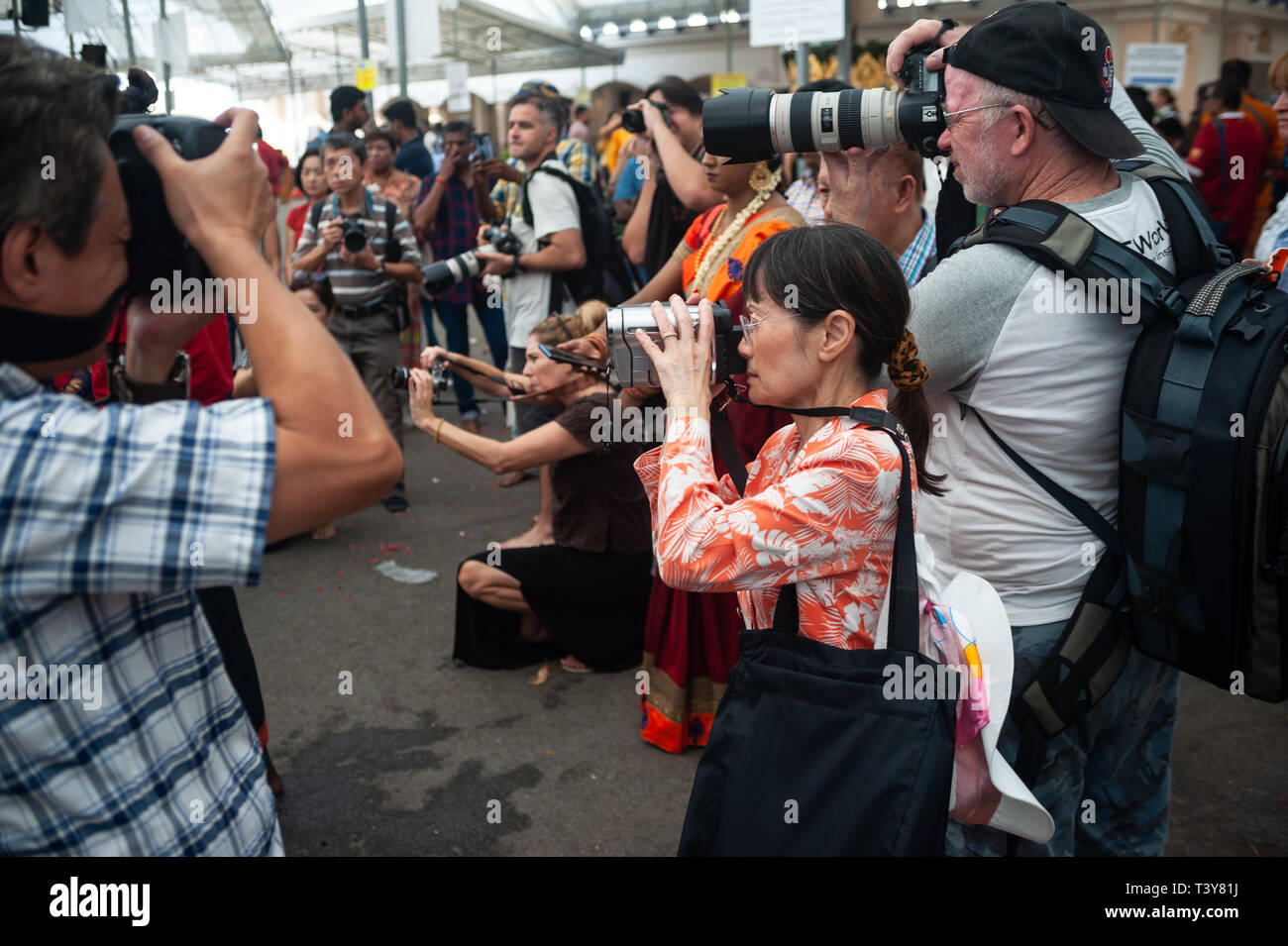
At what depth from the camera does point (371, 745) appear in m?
3.44

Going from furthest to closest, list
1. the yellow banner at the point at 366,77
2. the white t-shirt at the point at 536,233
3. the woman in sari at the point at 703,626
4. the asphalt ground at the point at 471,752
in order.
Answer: the yellow banner at the point at 366,77
the white t-shirt at the point at 536,233
the woman in sari at the point at 703,626
the asphalt ground at the point at 471,752

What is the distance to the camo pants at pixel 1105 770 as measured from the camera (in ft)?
6.17

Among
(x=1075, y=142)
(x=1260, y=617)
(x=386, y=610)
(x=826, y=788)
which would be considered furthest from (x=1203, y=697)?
(x=386, y=610)

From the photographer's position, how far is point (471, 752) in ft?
11.1

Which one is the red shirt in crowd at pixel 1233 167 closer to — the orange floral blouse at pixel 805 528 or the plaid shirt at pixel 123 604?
the orange floral blouse at pixel 805 528

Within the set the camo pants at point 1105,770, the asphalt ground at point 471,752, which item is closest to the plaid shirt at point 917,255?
the camo pants at point 1105,770

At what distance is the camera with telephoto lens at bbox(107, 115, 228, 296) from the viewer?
1.09 m

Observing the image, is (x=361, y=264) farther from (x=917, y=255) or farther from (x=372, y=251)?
(x=917, y=255)

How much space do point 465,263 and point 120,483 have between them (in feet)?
13.9

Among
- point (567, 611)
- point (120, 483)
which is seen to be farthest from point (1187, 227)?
point (567, 611)

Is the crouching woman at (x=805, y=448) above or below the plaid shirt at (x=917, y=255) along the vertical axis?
below

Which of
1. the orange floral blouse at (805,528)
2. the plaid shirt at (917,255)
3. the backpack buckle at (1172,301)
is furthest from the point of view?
the plaid shirt at (917,255)

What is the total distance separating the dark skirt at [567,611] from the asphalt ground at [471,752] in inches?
3.2

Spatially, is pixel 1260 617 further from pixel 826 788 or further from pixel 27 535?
pixel 27 535
